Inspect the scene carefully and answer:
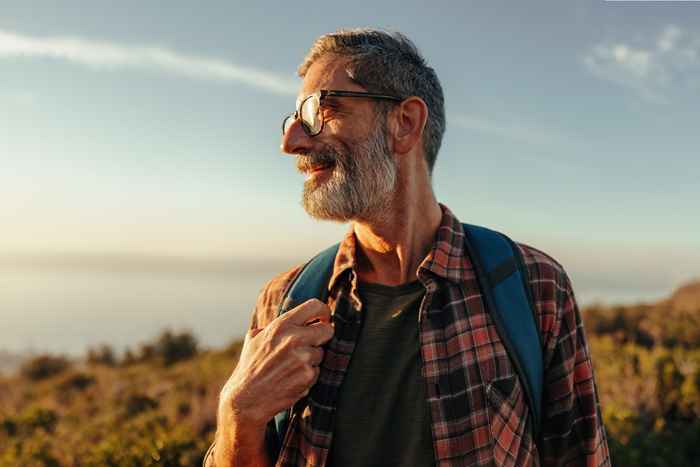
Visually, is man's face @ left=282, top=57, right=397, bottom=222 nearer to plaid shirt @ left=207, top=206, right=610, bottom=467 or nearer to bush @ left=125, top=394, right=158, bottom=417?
plaid shirt @ left=207, top=206, right=610, bottom=467

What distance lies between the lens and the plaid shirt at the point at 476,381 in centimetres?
255

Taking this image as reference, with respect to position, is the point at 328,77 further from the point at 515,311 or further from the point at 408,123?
the point at 515,311

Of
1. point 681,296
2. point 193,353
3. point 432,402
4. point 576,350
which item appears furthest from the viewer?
point 681,296

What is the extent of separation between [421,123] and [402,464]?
1607 millimetres

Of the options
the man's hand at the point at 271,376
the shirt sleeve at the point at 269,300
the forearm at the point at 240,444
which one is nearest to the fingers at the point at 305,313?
the man's hand at the point at 271,376

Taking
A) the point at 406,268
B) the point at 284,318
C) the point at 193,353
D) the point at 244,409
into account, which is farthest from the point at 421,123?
the point at 193,353

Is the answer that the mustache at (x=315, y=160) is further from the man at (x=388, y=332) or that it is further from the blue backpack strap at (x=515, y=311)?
the blue backpack strap at (x=515, y=311)

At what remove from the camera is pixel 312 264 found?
10.2 feet

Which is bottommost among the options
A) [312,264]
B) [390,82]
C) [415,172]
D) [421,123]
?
[312,264]

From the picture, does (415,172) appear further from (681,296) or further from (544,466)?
(681,296)

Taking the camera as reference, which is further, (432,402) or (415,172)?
(415,172)

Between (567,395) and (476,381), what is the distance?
440 millimetres

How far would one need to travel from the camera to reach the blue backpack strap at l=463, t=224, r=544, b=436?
103 inches

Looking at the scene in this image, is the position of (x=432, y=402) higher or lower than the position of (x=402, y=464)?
higher
